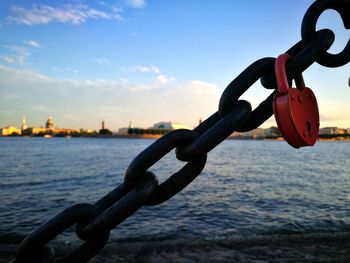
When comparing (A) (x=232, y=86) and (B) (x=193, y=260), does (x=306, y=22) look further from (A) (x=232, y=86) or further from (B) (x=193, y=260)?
(B) (x=193, y=260)

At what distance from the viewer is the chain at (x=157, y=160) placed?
1161 mm

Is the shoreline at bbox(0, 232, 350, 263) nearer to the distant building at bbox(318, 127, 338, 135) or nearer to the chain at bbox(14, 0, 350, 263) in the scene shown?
the chain at bbox(14, 0, 350, 263)

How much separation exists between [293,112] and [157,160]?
52 centimetres

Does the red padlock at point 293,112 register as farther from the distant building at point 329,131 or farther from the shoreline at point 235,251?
the distant building at point 329,131

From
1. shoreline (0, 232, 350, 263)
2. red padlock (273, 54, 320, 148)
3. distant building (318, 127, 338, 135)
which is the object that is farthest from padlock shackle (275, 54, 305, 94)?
distant building (318, 127, 338, 135)

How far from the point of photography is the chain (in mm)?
1161

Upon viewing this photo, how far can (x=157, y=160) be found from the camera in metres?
1.17

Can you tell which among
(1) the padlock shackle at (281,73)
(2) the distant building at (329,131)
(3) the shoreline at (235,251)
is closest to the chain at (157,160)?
(1) the padlock shackle at (281,73)

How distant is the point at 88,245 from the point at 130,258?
431cm

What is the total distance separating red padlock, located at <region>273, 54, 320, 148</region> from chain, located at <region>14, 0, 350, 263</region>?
0.06m

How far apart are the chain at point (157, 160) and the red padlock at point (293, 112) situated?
0.19 ft

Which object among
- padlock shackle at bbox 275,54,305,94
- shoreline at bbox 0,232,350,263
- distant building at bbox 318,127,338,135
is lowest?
shoreline at bbox 0,232,350,263

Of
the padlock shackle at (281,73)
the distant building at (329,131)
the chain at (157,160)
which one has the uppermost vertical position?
the distant building at (329,131)

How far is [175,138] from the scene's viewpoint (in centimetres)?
118
